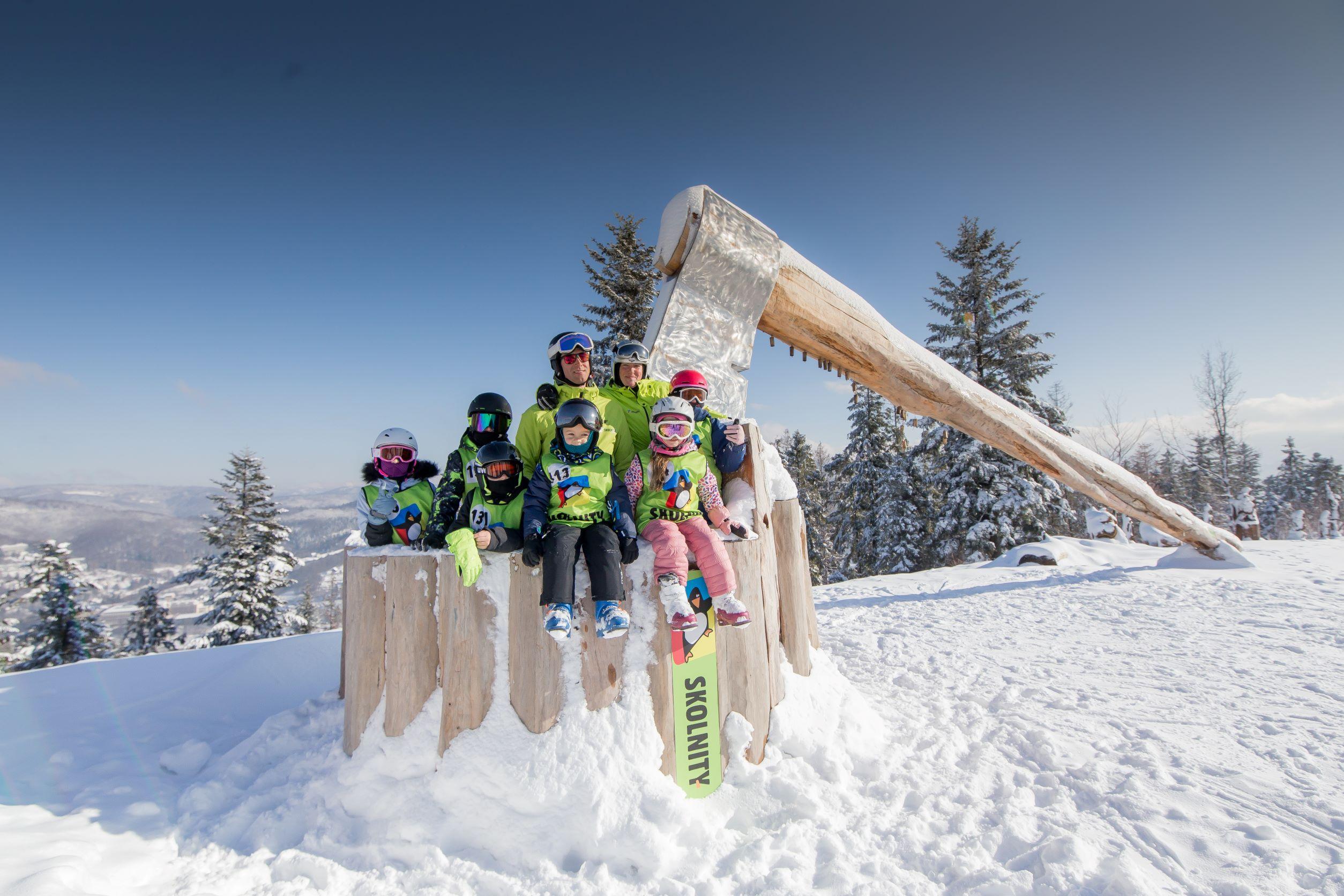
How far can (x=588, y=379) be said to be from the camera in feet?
12.6

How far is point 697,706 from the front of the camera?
2885 mm

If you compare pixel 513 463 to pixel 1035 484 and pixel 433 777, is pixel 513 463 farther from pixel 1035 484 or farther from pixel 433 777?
pixel 1035 484

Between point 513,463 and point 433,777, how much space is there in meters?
1.60

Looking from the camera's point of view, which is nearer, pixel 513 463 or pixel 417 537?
pixel 513 463

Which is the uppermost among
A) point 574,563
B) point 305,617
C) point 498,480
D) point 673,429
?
point 673,429

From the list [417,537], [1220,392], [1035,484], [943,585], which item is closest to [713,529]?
[417,537]

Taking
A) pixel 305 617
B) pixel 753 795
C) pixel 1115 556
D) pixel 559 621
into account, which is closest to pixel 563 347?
pixel 559 621

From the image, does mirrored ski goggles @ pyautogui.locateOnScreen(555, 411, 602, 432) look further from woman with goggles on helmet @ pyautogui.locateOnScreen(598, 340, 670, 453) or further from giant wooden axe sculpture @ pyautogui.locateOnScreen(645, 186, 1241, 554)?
giant wooden axe sculpture @ pyautogui.locateOnScreen(645, 186, 1241, 554)

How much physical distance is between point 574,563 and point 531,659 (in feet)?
1.70

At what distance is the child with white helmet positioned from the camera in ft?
9.41

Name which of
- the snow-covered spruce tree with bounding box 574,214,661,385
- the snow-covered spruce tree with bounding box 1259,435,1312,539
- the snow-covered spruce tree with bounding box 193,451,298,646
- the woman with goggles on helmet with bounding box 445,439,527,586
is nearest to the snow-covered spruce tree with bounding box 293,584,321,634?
the snow-covered spruce tree with bounding box 193,451,298,646

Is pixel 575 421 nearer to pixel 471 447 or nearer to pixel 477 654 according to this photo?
pixel 471 447

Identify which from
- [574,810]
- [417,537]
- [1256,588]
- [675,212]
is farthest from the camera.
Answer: [1256,588]

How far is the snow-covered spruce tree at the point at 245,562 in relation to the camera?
687 inches
